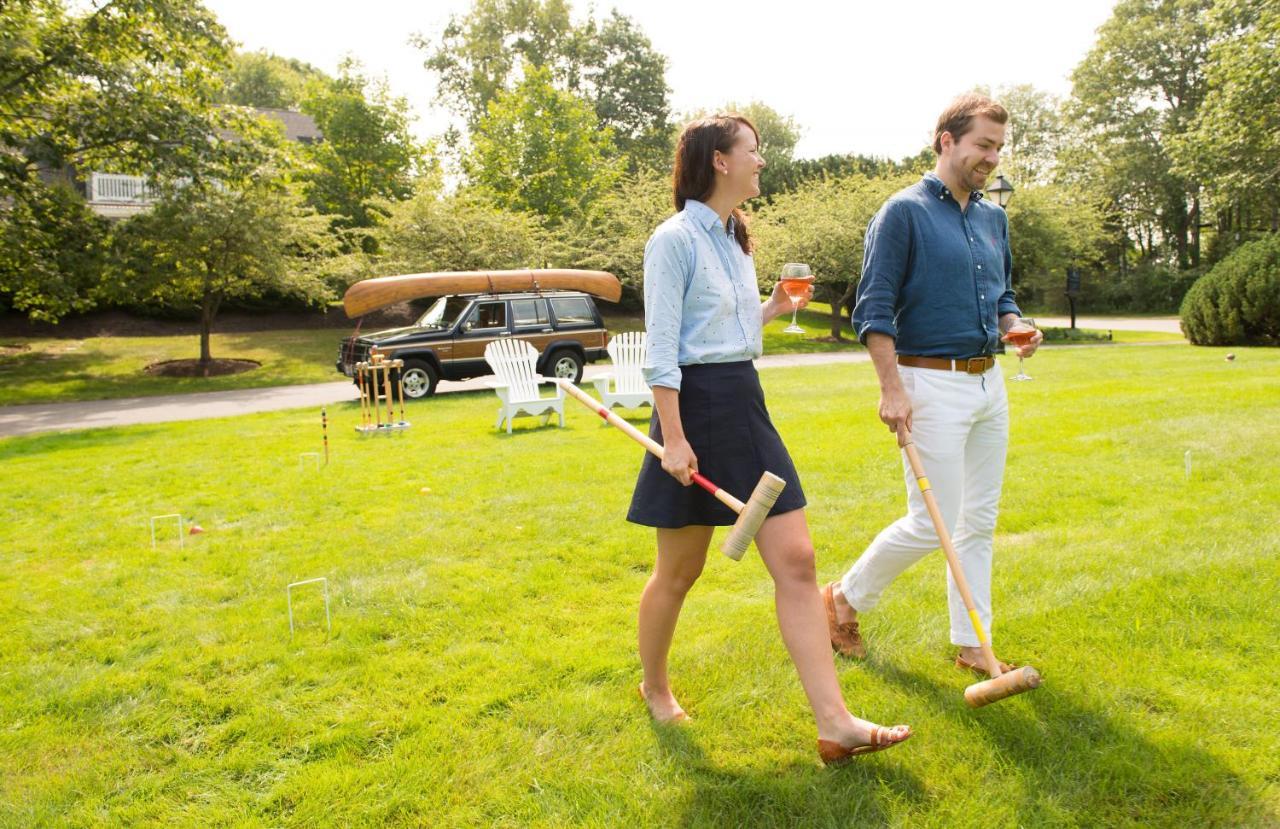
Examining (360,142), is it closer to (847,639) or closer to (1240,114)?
(1240,114)

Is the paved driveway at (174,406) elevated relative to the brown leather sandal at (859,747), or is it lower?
elevated

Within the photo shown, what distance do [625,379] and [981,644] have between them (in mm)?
8882

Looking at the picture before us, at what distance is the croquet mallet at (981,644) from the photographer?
2.75 metres

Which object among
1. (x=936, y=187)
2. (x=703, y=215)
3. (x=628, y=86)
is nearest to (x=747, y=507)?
(x=703, y=215)

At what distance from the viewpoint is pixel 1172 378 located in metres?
13.3

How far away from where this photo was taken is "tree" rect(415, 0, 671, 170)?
47719 millimetres

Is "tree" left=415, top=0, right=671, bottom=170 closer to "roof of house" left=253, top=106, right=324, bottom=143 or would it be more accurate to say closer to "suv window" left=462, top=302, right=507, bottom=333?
"roof of house" left=253, top=106, right=324, bottom=143

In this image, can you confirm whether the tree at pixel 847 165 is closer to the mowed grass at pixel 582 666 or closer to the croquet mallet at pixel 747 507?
the mowed grass at pixel 582 666

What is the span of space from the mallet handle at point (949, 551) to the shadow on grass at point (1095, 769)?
0.74ft

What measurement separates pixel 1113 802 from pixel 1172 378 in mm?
12803

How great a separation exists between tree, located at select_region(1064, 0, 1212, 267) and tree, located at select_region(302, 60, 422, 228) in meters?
34.1

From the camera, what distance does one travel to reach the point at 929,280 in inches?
129

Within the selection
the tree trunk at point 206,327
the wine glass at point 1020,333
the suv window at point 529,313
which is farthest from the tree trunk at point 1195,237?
the wine glass at point 1020,333

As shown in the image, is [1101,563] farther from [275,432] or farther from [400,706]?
[275,432]
